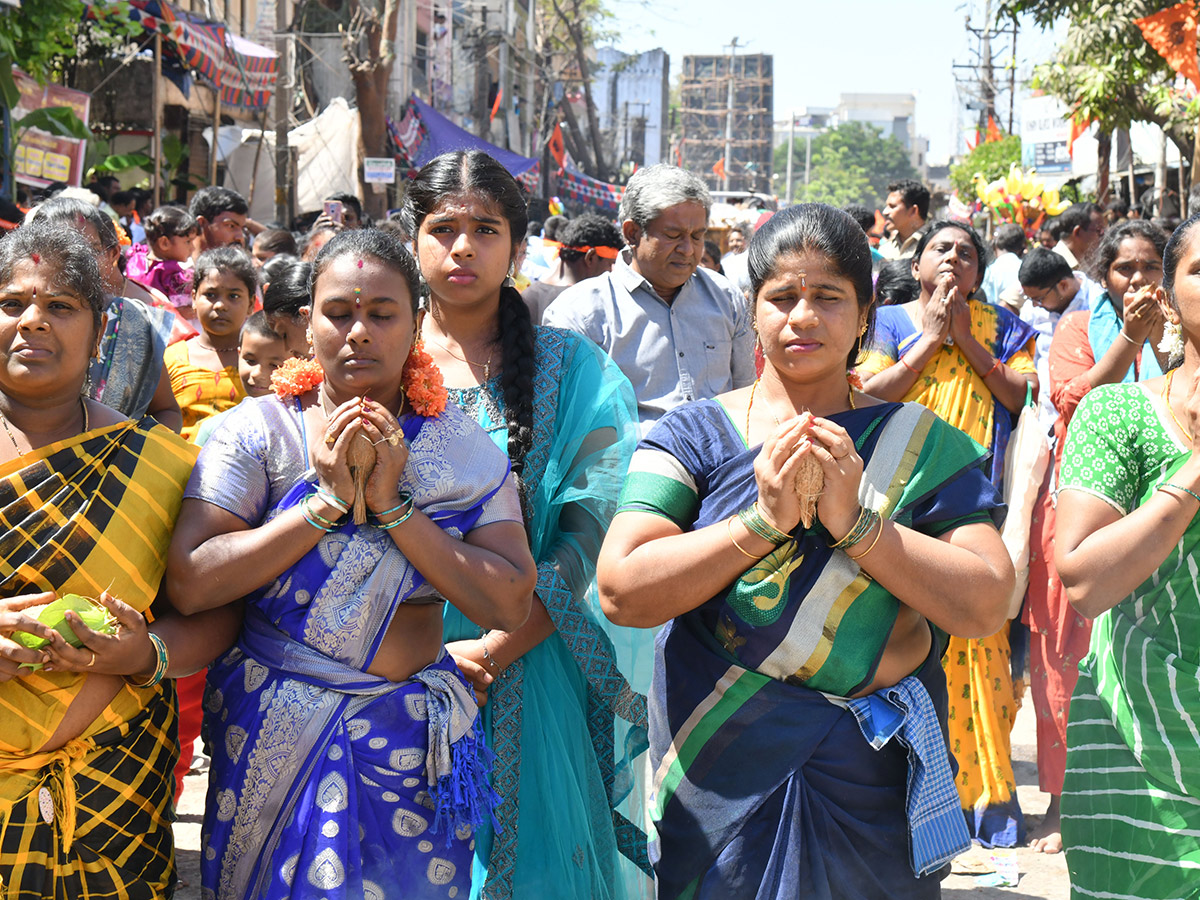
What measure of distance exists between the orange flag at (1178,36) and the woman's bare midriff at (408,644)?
9310 mm

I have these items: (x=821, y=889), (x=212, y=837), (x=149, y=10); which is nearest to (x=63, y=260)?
(x=212, y=837)

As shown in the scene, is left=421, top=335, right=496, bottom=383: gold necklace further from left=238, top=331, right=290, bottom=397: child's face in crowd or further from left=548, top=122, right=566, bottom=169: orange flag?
→ left=548, top=122, right=566, bottom=169: orange flag

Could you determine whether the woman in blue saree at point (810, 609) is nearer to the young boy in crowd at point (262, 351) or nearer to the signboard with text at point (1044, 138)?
the young boy in crowd at point (262, 351)

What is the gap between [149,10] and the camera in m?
13.8

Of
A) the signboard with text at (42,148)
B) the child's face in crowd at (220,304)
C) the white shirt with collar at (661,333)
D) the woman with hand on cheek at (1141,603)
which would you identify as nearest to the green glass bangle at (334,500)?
the woman with hand on cheek at (1141,603)

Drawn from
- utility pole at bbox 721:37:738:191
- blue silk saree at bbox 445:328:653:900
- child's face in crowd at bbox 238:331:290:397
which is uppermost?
utility pole at bbox 721:37:738:191

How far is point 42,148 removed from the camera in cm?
1012

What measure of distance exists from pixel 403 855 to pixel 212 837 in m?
0.38

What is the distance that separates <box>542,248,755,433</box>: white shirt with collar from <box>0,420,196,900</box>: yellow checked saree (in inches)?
87.5

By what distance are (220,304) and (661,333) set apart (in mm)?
1919

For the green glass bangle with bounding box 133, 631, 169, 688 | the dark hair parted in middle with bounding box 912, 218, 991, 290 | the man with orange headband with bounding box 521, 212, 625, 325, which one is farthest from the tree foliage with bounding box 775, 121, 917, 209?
the green glass bangle with bounding box 133, 631, 169, 688

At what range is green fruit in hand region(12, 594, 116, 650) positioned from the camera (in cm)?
211

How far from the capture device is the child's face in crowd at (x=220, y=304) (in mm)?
5090

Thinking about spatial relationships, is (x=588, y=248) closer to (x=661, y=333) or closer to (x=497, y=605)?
(x=661, y=333)
